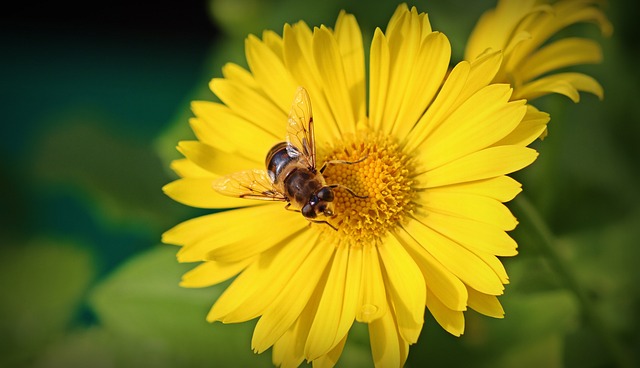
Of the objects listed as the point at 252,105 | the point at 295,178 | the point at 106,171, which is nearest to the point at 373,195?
the point at 295,178

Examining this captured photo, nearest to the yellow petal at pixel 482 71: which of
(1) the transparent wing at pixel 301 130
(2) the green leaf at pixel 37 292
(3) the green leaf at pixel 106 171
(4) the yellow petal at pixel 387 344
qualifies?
(1) the transparent wing at pixel 301 130

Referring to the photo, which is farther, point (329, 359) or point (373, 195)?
point (373, 195)

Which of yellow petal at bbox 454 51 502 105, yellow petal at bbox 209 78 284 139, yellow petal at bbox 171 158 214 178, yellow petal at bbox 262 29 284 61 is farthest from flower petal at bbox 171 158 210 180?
yellow petal at bbox 454 51 502 105

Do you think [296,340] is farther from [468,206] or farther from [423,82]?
[423,82]

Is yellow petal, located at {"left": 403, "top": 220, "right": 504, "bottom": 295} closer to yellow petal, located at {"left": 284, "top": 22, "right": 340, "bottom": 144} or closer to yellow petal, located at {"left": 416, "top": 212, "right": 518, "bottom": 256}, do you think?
yellow petal, located at {"left": 416, "top": 212, "right": 518, "bottom": 256}

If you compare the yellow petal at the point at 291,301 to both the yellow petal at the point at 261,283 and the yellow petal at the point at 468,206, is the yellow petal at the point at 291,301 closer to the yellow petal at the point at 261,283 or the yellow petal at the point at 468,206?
the yellow petal at the point at 261,283
